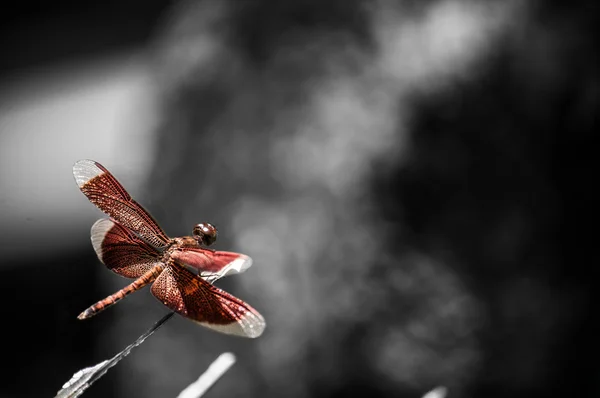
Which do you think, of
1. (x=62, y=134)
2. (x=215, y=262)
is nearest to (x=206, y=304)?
(x=215, y=262)

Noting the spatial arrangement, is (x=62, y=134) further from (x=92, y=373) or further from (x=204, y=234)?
(x=92, y=373)

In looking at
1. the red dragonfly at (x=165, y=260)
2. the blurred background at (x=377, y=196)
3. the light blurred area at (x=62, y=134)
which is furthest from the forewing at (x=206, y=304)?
the light blurred area at (x=62, y=134)

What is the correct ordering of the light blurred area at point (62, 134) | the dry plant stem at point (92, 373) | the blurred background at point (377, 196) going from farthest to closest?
the light blurred area at point (62, 134), the blurred background at point (377, 196), the dry plant stem at point (92, 373)

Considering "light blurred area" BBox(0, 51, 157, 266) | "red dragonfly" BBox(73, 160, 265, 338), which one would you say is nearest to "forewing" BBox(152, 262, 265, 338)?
"red dragonfly" BBox(73, 160, 265, 338)

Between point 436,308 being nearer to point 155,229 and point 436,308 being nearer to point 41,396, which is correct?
point 41,396

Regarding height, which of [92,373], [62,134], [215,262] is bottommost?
[92,373]

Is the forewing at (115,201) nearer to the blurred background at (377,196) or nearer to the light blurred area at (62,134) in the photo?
the blurred background at (377,196)
